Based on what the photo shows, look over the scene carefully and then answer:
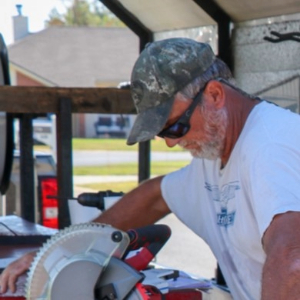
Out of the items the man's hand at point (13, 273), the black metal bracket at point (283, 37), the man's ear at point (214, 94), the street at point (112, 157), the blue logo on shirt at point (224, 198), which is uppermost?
the man's ear at point (214, 94)

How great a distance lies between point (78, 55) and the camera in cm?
3359

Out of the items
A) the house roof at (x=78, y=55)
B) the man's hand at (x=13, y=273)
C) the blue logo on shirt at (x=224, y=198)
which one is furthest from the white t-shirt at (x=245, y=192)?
the house roof at (x=78, y=55)

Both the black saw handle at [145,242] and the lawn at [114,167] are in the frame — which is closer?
the black saw handle at [145,242]

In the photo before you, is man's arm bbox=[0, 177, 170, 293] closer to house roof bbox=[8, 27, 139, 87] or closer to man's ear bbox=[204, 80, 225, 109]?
man's ear bbox=[204, 80, 225, 109]

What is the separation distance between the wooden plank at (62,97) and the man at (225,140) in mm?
971

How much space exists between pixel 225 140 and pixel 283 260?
0.62m

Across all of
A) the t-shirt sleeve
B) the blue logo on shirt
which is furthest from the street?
the blue logo on shirt

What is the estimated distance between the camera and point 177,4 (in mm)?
4070

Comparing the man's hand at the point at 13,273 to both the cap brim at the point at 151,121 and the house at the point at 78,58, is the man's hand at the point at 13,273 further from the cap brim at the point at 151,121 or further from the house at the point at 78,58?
the house at the point at 78,58

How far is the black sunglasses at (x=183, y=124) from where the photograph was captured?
2330 millimetres

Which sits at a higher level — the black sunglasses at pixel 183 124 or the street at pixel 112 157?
the black sunglasses at pixel 183 124

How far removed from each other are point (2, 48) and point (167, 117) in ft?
5.66

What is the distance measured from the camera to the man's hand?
237 cm

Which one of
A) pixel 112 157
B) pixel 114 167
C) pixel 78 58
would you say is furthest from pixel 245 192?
pixel 78 58
